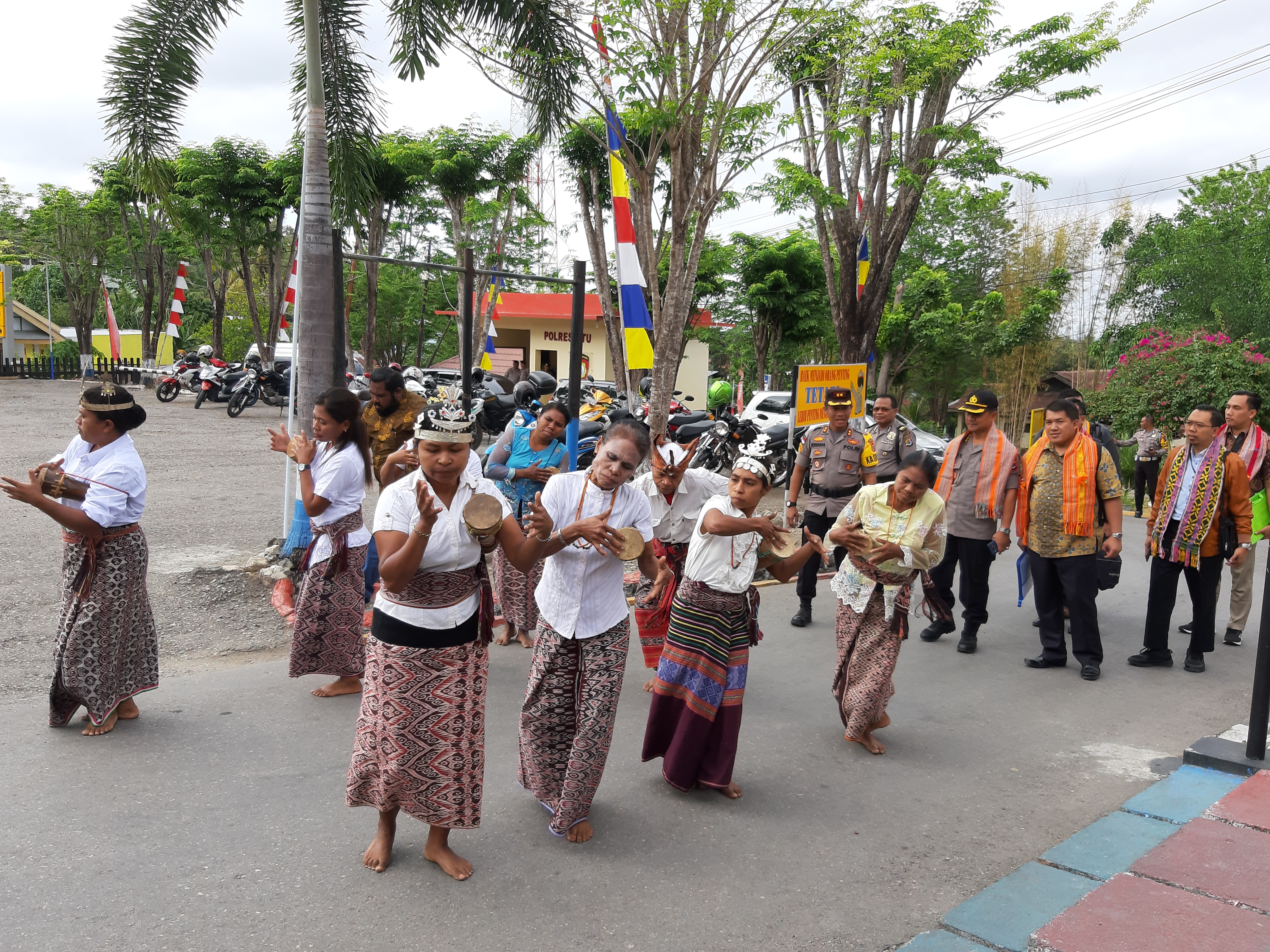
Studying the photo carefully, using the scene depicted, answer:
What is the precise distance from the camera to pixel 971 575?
6621 millimetres

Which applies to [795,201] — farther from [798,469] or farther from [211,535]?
[211,535]

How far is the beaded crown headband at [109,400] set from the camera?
4.12 meters

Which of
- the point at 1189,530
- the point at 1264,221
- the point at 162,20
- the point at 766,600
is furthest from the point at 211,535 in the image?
the point at 1264,221

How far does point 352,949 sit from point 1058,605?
16.8ft

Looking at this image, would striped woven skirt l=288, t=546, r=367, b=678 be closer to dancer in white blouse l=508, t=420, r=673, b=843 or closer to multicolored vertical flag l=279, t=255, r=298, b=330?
dancer in white blouse l=508, t=420, r=673, b=843

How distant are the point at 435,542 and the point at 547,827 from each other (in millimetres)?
1363

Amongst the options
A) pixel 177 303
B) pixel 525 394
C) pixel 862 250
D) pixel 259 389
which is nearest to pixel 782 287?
pixel 862 250

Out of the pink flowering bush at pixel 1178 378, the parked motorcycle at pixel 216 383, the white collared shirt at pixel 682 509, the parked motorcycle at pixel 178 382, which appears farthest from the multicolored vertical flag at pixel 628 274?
the parked motorcycle at pixel 178 382

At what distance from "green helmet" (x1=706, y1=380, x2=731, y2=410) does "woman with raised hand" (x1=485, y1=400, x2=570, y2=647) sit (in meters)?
12.5

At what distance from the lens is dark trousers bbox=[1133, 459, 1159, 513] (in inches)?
522

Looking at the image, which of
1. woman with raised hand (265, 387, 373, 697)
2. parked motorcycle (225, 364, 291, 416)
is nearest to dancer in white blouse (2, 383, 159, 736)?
woman with raised hand (265, 387, 373, 697)

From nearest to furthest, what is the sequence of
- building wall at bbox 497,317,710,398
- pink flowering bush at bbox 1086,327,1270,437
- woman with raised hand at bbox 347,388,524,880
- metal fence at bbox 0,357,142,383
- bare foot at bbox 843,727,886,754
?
woman with raised hand at bbox 347,388,524,880, bare foot at bbox 843,727,886,754, pink flowering bush at bbox 1086,327,1270,437, metal fence at bbox 0,357,142,383, building wall at bbox 497,317,710,398

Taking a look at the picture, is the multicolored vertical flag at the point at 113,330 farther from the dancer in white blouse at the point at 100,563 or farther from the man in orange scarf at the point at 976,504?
the man in orange scarf at the point at 976,504

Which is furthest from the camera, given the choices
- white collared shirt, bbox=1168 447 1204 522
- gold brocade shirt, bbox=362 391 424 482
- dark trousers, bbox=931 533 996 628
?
dark trousers, bbox=931 533 996 628
